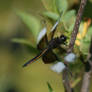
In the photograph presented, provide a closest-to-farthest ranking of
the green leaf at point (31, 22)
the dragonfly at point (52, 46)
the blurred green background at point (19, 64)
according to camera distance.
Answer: the dragonfly at point (52, 46) → the green leaf at point (31, 22) → the blurred green background at point (19, 64)

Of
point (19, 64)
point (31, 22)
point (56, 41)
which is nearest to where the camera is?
point (56, 41)

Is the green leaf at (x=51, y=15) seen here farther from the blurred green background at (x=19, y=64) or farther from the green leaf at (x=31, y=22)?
the blurred green background at (x=19, y=64)

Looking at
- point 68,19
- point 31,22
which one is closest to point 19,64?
point 31,22

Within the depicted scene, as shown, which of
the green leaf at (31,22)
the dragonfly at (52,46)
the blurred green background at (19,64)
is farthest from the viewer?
the blurred green background at (19,64)

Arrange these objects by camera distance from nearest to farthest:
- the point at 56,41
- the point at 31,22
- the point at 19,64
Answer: the point at 56,41 → the point at 31,22 → the point at 19,64

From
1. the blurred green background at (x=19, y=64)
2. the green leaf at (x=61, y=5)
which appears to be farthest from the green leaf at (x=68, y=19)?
the blurred green background at (x=19, y=64)

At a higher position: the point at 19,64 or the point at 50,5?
the point at 50,5

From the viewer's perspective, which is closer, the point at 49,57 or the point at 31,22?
the point at 49,57

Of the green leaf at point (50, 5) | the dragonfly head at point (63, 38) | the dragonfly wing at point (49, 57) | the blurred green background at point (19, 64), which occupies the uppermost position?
the green leaf at point (50, 5)

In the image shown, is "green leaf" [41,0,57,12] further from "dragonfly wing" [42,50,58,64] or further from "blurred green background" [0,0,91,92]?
"blurred green background" [0,0,91,92]

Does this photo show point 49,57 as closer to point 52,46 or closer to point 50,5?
point 52,46
